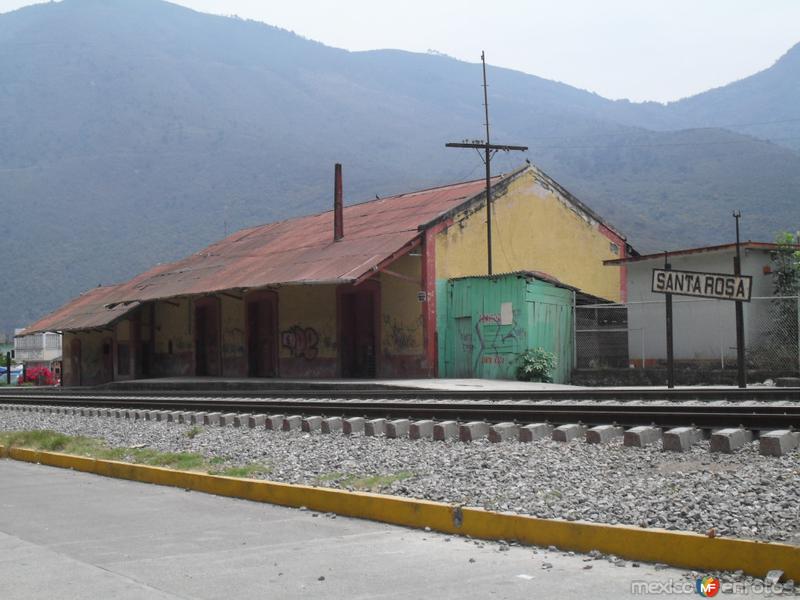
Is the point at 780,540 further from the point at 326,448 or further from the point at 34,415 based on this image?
the point at 34,415

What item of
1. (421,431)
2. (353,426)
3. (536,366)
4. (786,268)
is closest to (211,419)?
(353,426)

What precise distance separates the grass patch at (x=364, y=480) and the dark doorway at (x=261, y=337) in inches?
1070

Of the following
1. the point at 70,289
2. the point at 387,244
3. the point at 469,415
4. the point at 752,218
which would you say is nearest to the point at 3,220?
the point at 70,289

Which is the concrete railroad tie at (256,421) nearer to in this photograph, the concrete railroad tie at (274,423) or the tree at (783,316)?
the concrete railroad tie at (274,423)

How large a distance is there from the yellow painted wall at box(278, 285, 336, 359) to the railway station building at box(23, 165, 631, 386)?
0.05 m

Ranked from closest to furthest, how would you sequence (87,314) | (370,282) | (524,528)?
(524,528) → (370,282) → (87,314)

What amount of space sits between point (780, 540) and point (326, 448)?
681 centimetres

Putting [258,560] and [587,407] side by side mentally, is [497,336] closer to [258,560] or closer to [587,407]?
[587,407]

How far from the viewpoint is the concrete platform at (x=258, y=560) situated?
18.7ft

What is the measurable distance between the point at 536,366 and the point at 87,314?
86.3ft

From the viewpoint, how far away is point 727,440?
871cm

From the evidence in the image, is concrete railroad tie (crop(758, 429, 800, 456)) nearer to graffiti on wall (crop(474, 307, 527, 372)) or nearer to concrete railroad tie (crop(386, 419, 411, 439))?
concrete railroad tie (crop(386, 419, 411, 439))

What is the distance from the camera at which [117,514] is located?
8.70 metres

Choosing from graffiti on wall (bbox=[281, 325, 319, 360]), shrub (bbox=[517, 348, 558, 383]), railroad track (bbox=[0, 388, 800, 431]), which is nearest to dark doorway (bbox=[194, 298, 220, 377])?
graffiti on wall (bbox=[281, 325, 319, 360])
